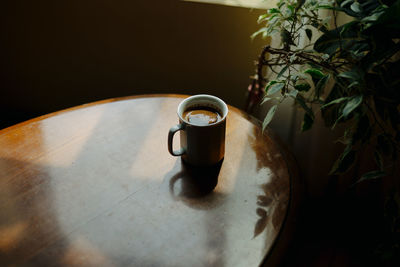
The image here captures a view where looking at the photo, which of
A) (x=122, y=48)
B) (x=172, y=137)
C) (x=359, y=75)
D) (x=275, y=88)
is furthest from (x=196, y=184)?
(x=122, y=48)

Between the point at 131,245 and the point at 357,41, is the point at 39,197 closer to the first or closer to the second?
the point at 131,245

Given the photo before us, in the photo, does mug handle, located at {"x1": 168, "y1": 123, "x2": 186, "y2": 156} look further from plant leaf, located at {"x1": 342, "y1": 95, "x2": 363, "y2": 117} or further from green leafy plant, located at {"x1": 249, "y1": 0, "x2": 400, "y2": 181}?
plant leaf, located at {"x1": 342, "y1": 95, "x2": 363, "y2": 117}

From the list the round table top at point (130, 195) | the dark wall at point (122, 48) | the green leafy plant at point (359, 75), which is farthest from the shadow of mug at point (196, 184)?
the dark wall at point (122, 48)

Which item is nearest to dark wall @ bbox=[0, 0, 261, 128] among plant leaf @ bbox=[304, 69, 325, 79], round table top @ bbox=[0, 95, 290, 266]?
round table top @ bbox=[0, 95, 290, 266]

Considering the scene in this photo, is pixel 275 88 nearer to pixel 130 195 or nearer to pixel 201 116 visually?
pixel 201 116

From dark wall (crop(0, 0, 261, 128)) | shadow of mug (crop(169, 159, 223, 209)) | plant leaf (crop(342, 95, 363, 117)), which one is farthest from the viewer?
dark wall (crop(0, 0, 261, 128))

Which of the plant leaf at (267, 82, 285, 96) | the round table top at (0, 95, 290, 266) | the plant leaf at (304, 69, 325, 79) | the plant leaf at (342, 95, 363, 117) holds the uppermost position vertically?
the plant leaf at (304, 69, 325, 79)

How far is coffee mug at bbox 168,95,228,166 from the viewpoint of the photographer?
69 centimetres

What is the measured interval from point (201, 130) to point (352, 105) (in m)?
0.27

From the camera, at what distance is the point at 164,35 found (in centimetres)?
130

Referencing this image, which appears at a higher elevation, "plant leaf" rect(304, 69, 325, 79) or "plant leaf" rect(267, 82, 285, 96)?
"plant leaf" rect(304, 69, 325, 79)

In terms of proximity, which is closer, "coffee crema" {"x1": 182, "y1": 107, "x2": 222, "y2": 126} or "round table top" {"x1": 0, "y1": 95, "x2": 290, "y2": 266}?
"round table top" {"x1": 0, "y1": 95, "x2": 290, "y2": 266}

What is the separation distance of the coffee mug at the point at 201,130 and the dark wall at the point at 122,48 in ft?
1.75

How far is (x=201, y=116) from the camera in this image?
755mm
